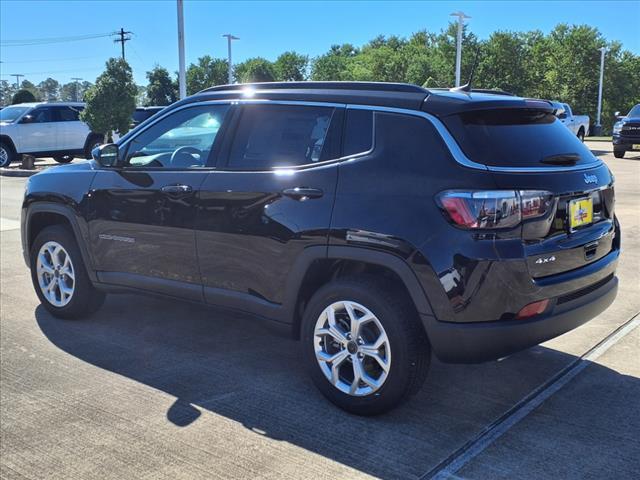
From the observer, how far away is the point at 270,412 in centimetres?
364

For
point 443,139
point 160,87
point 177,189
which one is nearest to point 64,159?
point 177,189

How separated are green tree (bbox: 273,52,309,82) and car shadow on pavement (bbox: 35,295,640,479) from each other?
85294mm

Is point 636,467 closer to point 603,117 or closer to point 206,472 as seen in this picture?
point 206,472

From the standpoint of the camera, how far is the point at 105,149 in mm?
4777

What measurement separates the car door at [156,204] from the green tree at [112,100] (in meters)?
16.6

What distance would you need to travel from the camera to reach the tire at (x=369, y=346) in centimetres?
335

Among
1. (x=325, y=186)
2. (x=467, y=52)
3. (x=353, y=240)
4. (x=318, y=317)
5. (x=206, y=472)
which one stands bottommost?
(x=206, y=472)

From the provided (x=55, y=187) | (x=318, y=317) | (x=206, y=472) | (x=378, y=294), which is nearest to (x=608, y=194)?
(x=378, y=294)

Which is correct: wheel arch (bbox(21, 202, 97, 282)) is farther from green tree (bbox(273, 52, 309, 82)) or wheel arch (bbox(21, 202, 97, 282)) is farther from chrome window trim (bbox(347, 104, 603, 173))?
green tree (bbox(273, 52, 309, 82))

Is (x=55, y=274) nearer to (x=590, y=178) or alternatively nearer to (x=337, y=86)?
(x=337, y=86)

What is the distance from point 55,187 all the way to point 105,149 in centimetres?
65

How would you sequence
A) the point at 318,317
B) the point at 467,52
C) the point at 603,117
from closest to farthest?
the point at 318,317
the point at 467,52
the point at 603,117

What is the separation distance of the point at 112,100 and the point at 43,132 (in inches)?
92.0

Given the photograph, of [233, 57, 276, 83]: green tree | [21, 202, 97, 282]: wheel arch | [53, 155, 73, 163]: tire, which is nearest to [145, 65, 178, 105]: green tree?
[233, 57, 276, 83]: green tree
